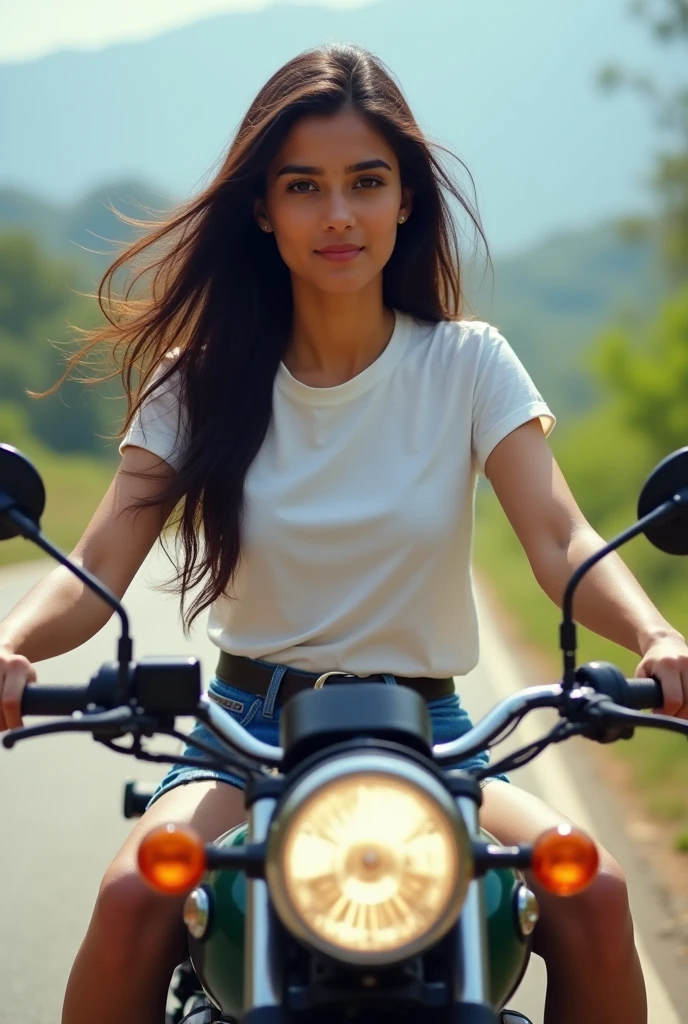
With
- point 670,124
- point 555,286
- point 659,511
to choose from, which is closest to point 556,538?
point 659,511

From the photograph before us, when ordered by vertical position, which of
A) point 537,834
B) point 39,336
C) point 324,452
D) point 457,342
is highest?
point 457,342

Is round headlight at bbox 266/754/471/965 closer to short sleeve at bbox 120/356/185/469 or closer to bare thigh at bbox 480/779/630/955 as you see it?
bare thigh at bbox 480/779/630/955

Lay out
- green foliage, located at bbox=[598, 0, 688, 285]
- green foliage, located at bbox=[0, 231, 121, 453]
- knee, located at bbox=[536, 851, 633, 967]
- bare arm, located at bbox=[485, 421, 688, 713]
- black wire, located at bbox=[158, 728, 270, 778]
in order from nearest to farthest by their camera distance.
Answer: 1. black wire, located at bbox=[158, 728, 270, 778]
2. knee, located at bbox=[536, 851, 633, 967]
3. bare arm, located at bbox=[485, 421, 688, 713]
4. green foliage, located at bbox=[598, 0, 688, 285]
5. green foliage, located at bbox=[0, 231, 121, 453]

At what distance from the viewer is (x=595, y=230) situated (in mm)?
152125

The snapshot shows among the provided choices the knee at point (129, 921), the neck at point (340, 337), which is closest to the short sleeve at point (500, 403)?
the neck at point (340, 337)

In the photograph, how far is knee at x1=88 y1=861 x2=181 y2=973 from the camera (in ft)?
7.06

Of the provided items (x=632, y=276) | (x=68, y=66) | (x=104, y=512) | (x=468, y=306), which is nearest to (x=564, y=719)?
(x=104, y=512)

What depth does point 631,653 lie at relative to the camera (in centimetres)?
830

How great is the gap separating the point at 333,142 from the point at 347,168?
74 millimetres

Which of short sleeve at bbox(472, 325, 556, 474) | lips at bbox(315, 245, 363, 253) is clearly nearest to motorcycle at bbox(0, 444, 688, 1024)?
short sleeve at bbox(472, 325, 556, 474)

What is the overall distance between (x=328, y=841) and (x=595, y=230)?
15550cm

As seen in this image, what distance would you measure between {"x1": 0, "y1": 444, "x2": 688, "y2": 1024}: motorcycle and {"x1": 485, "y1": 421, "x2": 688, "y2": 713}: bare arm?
1.54 feet

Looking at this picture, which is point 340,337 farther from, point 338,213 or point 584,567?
point 584,567

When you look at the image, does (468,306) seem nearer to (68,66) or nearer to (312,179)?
(312,179)
